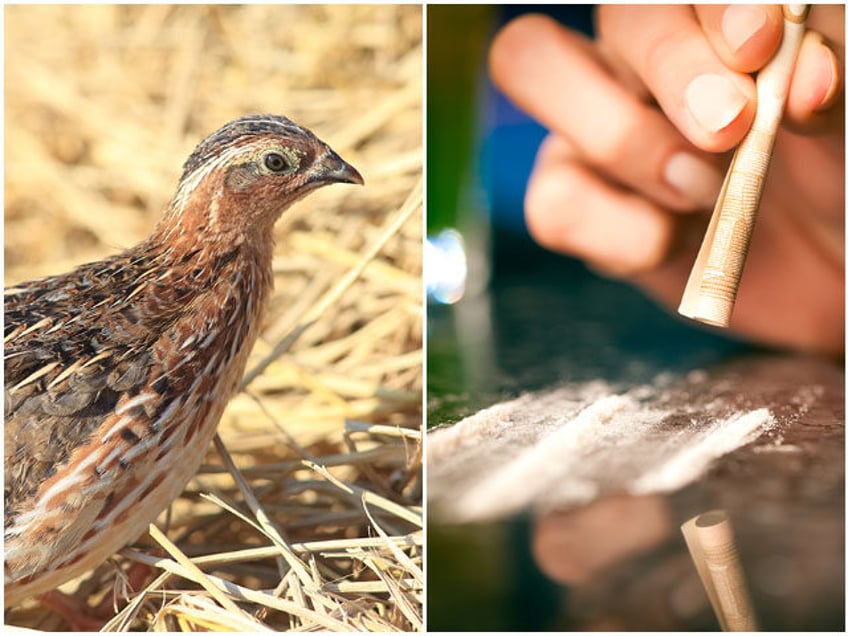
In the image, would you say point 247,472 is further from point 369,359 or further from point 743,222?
point 743,222

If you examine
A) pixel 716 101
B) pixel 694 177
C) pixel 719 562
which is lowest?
pixel 719 562

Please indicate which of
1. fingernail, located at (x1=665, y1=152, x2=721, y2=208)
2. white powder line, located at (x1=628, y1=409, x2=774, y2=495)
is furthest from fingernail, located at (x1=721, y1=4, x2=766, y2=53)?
white powder line, located at (x1=628, y1=409, x2=774, y2=495)

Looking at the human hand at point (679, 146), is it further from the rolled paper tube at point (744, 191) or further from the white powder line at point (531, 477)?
the white powder line at point (531, 477)

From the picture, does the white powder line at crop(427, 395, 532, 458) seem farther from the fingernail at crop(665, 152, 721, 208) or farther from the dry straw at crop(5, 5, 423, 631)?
the fingernail at crop(665, 152, 721, 208)

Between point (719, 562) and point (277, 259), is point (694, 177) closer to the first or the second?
point (719, 562)

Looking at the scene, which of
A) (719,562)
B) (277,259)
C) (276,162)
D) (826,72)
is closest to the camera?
(719,562)

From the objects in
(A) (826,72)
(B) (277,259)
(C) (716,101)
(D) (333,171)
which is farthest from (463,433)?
(B) (277,259)

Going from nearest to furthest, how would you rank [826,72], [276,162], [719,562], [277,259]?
1. [719,562]
2. [826,72]
3. [276,162]
4. [277,259]

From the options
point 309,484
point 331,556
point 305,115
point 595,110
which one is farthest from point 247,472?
point 305,115
